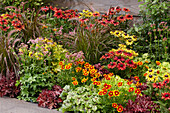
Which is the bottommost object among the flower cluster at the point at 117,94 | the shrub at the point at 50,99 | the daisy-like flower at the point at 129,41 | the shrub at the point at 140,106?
the shrub at the point at 50,99

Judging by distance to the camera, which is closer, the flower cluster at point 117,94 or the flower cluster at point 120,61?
the flower cluster at point 117,94

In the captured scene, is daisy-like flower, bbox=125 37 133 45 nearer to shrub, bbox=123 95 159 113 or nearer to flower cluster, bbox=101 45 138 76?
flower cluster, bbox=101 45 138 76

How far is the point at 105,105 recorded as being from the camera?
2.92 m

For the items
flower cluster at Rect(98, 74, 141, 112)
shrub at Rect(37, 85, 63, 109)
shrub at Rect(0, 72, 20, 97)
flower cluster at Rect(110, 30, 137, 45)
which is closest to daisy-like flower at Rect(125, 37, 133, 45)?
flower cluster at Rect(110, 30, 137, 45)

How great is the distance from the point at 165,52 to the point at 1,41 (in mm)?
2740

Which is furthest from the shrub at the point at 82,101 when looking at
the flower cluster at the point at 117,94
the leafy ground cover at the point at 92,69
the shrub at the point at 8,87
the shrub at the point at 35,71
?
the shrub at the point at 8,87

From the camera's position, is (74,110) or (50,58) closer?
(74,110)

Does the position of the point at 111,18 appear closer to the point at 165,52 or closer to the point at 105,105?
the point at 165,52

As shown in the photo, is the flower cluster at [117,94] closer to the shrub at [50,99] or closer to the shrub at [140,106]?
the shrub at [140,106]

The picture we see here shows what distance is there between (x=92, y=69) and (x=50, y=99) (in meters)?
0.72

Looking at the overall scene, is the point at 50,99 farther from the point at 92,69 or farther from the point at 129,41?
the point at 129,41

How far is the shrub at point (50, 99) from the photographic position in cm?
315

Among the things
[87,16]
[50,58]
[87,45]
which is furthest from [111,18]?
[50,58]

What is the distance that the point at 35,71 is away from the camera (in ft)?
11.5
